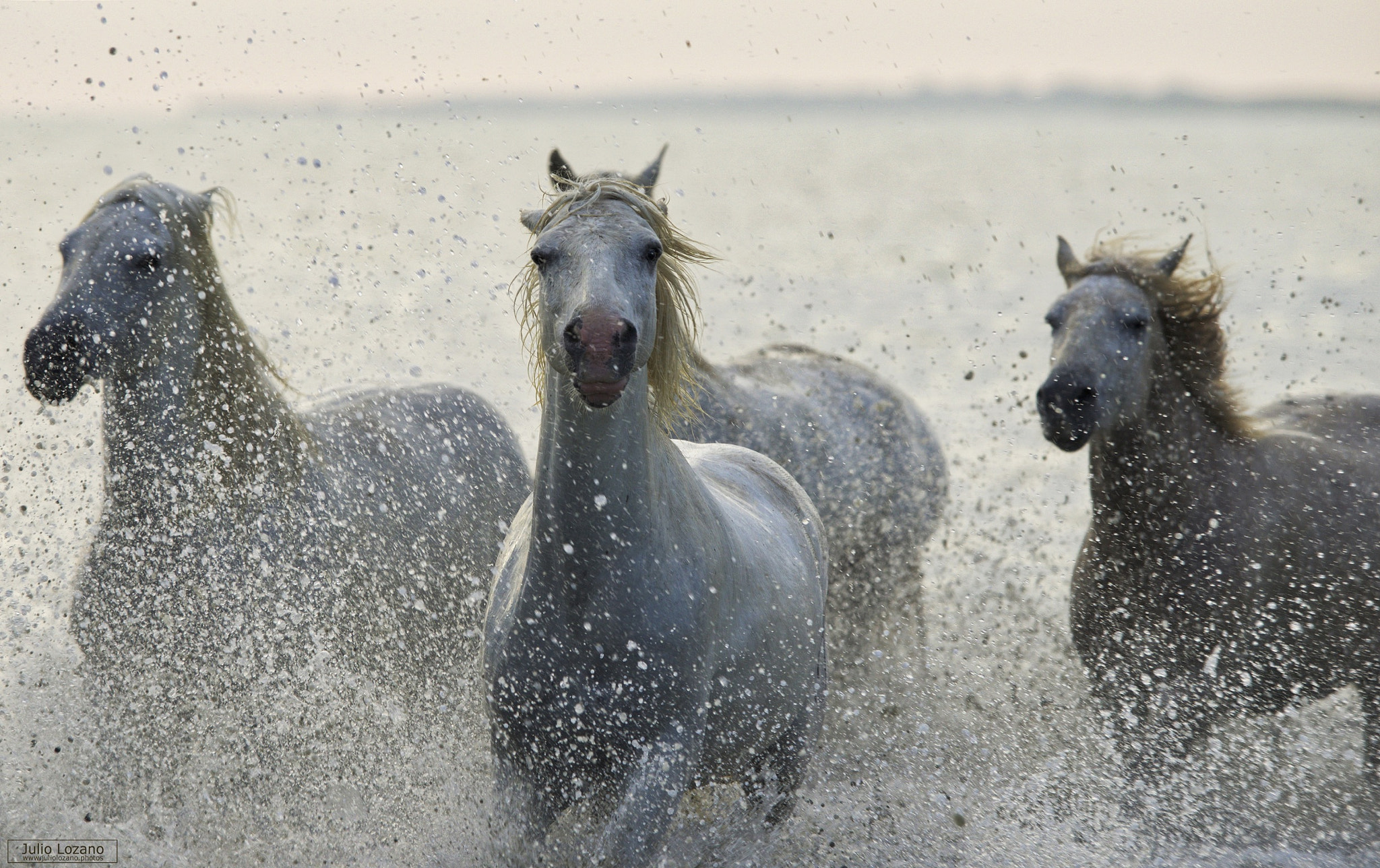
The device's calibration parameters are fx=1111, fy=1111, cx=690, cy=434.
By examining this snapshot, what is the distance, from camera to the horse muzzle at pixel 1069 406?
4.13m

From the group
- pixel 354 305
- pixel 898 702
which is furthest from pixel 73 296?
pixel 354 305

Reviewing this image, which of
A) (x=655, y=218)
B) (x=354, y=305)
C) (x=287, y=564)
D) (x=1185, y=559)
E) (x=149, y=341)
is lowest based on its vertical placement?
(x=354, y=305)

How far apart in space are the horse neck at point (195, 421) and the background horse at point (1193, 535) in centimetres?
286

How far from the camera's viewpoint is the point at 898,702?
17.2 feet

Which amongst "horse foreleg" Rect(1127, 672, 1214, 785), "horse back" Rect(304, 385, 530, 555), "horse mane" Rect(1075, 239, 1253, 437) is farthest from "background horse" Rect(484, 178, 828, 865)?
"horse mane" Rect(1075, 239, 1253, 437)

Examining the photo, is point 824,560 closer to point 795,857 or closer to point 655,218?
point 795,857

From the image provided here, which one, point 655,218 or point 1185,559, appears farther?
point 1185,559

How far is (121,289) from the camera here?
3.59m

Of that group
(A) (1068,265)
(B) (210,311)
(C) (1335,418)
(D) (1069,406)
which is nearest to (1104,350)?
(D) (1069,406)

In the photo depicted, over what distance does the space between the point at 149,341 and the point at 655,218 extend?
182 cm

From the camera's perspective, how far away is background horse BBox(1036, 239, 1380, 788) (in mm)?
4129

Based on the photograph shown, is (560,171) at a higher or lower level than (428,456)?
higher

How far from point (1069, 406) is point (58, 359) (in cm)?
345

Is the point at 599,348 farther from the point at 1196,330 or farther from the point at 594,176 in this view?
the point at 1196,330
